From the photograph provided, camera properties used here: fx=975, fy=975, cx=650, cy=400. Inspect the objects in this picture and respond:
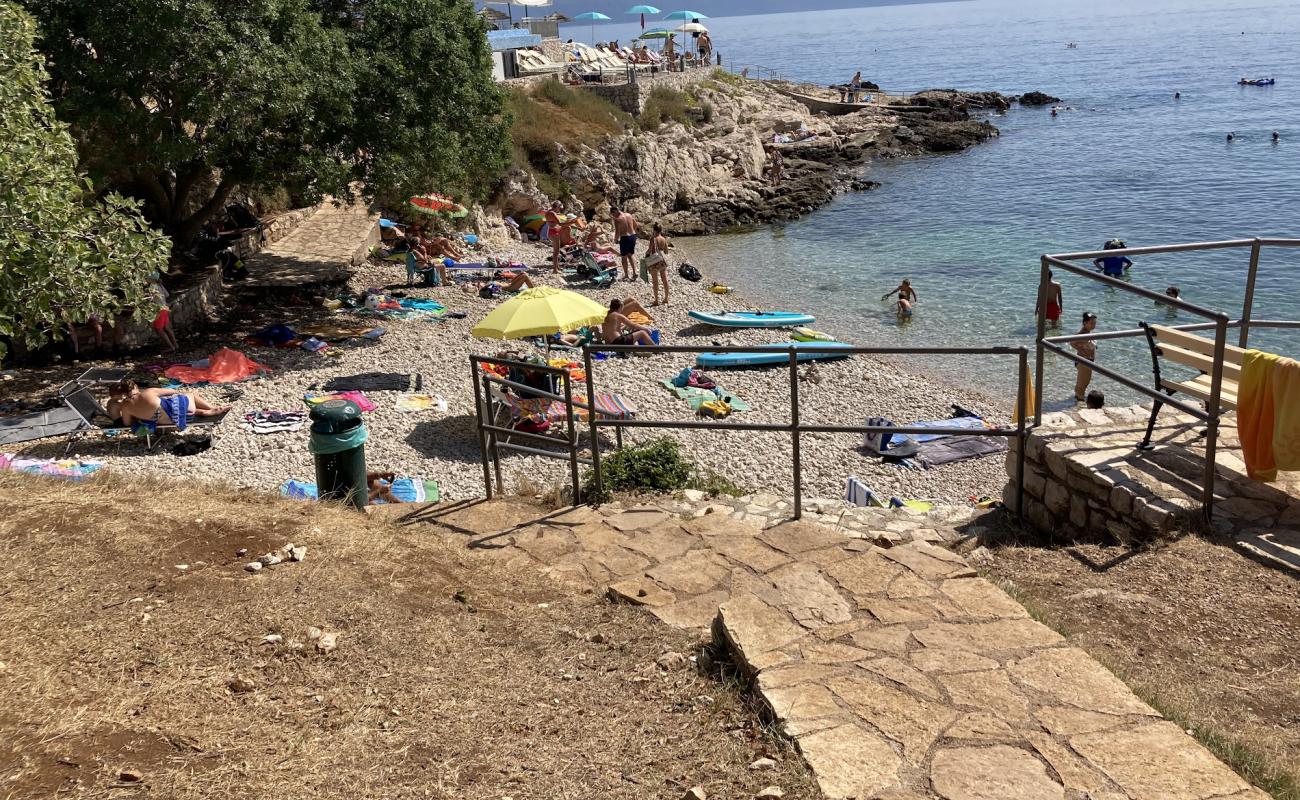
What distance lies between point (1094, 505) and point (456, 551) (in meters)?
4.19

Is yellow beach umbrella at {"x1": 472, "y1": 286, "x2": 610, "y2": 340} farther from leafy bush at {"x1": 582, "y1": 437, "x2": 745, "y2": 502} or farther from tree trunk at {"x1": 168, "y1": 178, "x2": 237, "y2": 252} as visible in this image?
tree trunk at {"x1": 168, "y1": 178, "x2": 237, "y2": 252}

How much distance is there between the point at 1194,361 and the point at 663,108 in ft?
110

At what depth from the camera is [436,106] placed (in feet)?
53.2

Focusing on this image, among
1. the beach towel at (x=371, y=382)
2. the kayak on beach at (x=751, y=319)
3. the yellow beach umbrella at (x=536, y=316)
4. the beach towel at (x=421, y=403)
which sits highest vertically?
the yellow beach umbrella at (x=536, y=316)

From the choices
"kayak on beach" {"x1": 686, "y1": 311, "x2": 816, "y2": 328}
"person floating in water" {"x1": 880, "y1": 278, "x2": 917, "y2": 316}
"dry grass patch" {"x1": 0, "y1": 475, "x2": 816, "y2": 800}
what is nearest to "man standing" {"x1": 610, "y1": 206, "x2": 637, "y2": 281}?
"kayak on beach" {"x1": 686, "y1": 311, "x2": 816, "y2": 328}

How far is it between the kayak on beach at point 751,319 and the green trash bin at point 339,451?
11.5m

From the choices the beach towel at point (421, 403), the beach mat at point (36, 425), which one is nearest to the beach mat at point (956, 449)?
the beach towel at point (421, 403)

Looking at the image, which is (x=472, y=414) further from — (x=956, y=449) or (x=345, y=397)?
(x=956, y=449)

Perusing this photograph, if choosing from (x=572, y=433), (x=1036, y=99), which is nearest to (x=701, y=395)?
(x=572, y=433)

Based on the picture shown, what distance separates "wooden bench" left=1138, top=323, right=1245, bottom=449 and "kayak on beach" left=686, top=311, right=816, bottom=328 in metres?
11.9

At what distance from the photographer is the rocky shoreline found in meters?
31.5

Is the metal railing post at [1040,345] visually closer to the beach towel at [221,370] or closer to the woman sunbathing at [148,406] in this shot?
the woman sunbathing at [148,406]

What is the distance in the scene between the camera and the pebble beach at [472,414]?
426 inches

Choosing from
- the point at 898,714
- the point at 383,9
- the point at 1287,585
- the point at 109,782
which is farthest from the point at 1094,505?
the point at 383,9
